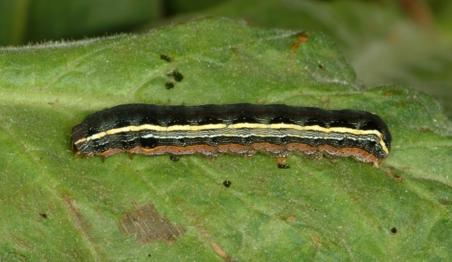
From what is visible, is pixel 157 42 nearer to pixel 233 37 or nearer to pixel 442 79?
pixel 233 37

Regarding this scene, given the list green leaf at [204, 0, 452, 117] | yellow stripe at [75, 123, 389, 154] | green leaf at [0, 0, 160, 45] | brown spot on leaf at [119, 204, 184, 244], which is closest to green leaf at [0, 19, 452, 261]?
brown spot on leaf at [119, 204, 184, 244]

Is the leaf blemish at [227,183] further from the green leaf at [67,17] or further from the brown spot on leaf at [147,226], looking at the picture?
the green leaf at [67,17]

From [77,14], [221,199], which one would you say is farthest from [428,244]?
[77,14]

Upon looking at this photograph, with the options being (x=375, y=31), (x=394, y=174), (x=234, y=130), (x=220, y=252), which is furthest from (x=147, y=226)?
(x=375, y=31)

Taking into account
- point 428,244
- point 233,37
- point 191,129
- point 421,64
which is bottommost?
point 421,64

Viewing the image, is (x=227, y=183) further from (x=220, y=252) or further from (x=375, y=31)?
(x=375, y=31)

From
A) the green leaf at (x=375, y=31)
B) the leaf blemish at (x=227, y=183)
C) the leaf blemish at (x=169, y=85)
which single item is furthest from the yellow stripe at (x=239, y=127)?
the green leaf at (x=375, y=31)

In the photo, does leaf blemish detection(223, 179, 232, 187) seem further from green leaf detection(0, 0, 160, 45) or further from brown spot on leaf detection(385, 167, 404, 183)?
green leaf detection(0, 0, 160, 45)
